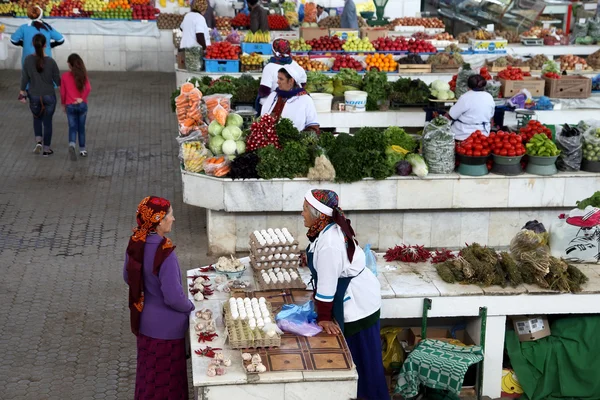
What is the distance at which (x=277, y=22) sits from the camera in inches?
720

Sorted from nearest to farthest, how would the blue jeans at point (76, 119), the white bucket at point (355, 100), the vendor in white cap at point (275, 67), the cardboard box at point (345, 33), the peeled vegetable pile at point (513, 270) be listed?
the peeled vegetable pile at point (513, 270), the vendor in white cap at point (275, 67), the white bucket at point (355, 100), the blue jeans at point (76, 119), the cardboard box at point (345, 33)

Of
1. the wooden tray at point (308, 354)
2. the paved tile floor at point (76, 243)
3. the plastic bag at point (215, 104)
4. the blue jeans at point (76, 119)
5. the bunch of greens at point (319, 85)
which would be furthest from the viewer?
the blue jeans at point (76, 119)

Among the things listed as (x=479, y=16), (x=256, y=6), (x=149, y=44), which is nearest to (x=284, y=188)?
(x=256, y=6)

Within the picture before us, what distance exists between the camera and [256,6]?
16297mm

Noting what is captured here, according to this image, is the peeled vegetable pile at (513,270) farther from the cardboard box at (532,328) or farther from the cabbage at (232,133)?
the cabbage at (232,133)

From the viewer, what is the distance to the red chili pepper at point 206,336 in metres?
5.42

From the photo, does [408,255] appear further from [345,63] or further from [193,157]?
[345,63]

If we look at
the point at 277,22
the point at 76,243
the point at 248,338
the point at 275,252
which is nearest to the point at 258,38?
the point at 277,22

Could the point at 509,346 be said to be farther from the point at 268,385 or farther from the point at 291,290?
the point at 268,385

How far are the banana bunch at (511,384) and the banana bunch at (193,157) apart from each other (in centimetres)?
391

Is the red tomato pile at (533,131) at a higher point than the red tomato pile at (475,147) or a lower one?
higher

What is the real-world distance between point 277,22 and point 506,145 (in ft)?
34.7

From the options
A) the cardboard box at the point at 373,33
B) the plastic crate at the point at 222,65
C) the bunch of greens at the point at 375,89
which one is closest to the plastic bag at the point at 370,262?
the bunch of greens at the point at 375,89

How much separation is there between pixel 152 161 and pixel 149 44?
809 cm
